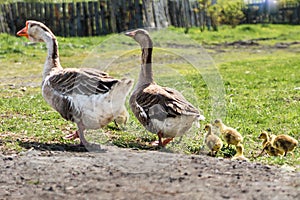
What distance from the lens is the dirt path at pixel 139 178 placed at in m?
4.94

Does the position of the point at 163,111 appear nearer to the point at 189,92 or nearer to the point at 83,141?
the point at 83,141

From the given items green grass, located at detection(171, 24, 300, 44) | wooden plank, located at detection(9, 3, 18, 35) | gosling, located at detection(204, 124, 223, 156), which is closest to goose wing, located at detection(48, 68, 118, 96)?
gosling, located at detection(204, 124, 223, 156)

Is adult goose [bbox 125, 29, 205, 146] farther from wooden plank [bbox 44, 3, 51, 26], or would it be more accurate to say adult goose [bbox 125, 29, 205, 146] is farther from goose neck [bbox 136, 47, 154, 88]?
wooden plank [bbox 44, 3, 51, 26]

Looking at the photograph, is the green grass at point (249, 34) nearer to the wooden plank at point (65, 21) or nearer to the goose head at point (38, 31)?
the wooden plank at point (65, 21)

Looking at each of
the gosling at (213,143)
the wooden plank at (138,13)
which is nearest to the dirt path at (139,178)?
the gosling at (213,143)

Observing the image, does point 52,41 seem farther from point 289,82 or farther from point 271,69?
point 271,69

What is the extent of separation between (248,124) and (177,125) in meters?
2.37

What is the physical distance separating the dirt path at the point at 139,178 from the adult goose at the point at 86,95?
57 centimetres

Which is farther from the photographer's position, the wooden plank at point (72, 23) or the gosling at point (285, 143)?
the wooden plank at point (72, 23)

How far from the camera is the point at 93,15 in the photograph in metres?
24.3

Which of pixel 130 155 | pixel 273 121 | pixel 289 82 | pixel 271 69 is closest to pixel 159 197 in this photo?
pixel 130 155

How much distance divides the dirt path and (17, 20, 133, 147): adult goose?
22.3 inches

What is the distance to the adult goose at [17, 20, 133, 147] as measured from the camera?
6.48 meters

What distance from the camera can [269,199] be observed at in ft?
15.5
